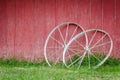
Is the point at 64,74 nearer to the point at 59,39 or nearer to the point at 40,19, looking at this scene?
the point at 59,39

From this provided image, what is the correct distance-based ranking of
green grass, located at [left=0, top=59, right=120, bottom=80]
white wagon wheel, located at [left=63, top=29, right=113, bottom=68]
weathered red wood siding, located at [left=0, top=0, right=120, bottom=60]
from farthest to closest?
weathered red wood siding, located at [left=0, top=0, right=120, bottom=60], white wagon wheel, located at [left=63, top=29, right=113, bottom=68], green grass, located at [left=0, top=59, right=120, bottom=80]

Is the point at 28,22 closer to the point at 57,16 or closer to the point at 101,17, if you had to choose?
the point at 57,16

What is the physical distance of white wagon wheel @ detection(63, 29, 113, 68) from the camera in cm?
792

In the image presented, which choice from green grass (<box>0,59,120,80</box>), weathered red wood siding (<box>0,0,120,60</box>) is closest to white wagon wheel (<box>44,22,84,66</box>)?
weathered red wood siding (<box>0,0,120,60</box>)

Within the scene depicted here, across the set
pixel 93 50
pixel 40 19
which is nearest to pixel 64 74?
pixel 93 50

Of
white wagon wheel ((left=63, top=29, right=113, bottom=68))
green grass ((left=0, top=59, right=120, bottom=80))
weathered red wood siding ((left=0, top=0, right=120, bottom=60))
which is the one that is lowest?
green grass ((left=0, top=59, right=120, bottom=80))

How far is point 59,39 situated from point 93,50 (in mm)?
780

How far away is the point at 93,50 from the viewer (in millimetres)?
8148

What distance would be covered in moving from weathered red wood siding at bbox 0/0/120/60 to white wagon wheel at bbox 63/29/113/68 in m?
0.16

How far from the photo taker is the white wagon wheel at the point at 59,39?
823 cm

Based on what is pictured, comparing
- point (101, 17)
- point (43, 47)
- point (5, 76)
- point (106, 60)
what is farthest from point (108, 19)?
point (5, 76)

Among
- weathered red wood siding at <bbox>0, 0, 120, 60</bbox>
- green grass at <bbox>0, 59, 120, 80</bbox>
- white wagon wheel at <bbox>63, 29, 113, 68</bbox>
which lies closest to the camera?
green grass at <bbox>0, 59, 120, 80</bbox>

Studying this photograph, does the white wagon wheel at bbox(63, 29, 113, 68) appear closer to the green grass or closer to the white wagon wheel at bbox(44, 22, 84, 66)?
the white wagon wheel at bbox(44, 22, 84, 66)

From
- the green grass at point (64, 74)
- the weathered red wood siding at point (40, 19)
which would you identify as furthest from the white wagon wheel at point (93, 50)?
the green grass at point (64, 74)
